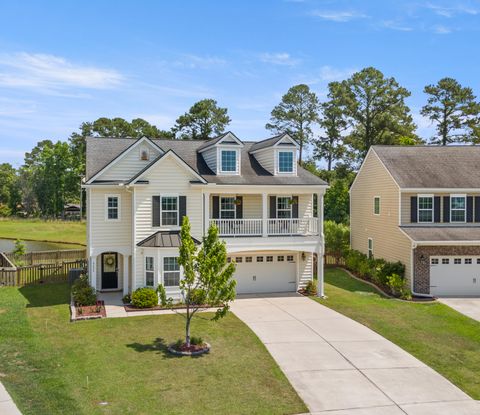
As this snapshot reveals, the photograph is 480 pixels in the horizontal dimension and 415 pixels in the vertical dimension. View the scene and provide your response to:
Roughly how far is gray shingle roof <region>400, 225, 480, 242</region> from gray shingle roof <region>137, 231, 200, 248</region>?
11344mm

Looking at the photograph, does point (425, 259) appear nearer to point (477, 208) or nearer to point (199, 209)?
point (477, 208)

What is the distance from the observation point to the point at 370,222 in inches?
1155

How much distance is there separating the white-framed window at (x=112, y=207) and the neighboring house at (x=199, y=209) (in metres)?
0.05

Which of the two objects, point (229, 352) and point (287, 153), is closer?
point (229, 352)

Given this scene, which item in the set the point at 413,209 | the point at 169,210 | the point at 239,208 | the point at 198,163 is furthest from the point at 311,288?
the point at 198,163

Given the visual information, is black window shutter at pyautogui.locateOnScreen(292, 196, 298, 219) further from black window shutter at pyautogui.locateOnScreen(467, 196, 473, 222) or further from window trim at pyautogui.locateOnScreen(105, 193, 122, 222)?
black window shutter at pyautogui.locateOnScreen(467, 196, 473, 222)

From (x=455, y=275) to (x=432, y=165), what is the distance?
674 cm

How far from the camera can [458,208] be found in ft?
84.5

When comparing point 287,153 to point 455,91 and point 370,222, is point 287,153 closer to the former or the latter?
point 370,222

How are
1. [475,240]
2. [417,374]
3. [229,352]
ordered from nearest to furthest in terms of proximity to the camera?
[417,374] < [229,352] < [475,240]

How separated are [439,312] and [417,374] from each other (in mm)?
8169

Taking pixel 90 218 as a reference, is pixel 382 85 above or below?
above

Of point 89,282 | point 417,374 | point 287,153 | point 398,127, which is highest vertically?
point 398,127

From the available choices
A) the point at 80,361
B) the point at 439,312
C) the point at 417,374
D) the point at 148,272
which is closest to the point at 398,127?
the point at 439,312
